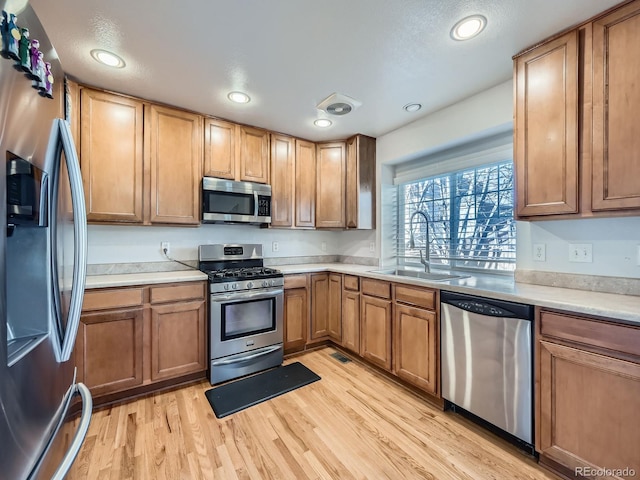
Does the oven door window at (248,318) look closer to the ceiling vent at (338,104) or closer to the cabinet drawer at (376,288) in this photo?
the cabinet drawer at (376,288)

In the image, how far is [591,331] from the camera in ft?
4.45

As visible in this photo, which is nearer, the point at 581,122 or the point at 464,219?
the point at 581,122

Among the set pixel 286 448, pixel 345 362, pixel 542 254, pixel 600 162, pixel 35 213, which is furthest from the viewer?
pixel 345 362

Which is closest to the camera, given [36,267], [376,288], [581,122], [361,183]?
[36,267]

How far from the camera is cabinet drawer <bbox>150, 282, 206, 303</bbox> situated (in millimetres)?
2268

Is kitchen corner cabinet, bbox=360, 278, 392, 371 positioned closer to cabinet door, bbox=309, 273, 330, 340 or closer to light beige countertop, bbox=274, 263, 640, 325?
light beige countertop, bbox=274, 263, 640, 325

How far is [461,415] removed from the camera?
78.9 inches

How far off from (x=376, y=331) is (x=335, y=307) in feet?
2.09

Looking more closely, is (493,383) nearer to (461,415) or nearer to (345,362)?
(461,415)

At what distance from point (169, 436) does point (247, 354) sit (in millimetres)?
878

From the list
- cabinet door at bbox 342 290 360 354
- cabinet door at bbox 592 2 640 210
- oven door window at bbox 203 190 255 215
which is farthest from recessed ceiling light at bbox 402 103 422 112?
cabinet door at bbox 342 290 360 354

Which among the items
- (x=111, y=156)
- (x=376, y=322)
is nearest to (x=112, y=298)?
(x=111, y=156)

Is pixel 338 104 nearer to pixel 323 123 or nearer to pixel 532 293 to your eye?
pixel 323 123

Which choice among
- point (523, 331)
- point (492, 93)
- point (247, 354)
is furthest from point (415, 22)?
point (247, 354)
